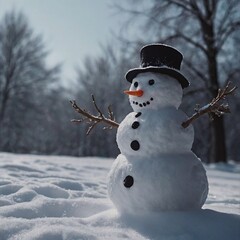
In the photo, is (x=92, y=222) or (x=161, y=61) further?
(x=161, y=61)

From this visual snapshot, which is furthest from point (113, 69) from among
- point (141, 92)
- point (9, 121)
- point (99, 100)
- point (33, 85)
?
point (141, 92)

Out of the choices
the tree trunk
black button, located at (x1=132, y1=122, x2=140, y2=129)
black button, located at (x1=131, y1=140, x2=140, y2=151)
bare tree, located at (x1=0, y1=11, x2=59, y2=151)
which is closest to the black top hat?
black button, located at (x1=132, y1=122, x2=140, y2=129)

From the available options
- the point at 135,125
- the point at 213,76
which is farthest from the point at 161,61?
the point at 213,76

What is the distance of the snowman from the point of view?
2.40 meters

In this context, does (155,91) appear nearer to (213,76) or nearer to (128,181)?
(128,181)

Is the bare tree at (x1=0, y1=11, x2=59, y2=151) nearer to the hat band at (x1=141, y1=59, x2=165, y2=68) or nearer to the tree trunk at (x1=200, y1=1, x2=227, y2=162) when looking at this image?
the tree trunk at (x1=200, y1=1, x2=227, y2=162)

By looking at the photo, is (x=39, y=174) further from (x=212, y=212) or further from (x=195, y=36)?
(x=195, y=36)

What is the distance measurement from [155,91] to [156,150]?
0.46 metres

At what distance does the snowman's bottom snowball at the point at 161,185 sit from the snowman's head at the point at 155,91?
1.41 feet

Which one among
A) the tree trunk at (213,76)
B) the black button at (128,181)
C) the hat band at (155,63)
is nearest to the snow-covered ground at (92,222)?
the black button at (128,181)

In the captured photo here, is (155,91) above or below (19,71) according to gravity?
below

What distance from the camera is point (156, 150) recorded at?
8.22 feet

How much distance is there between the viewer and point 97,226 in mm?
2299

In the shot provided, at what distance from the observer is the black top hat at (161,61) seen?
8.62 ft
